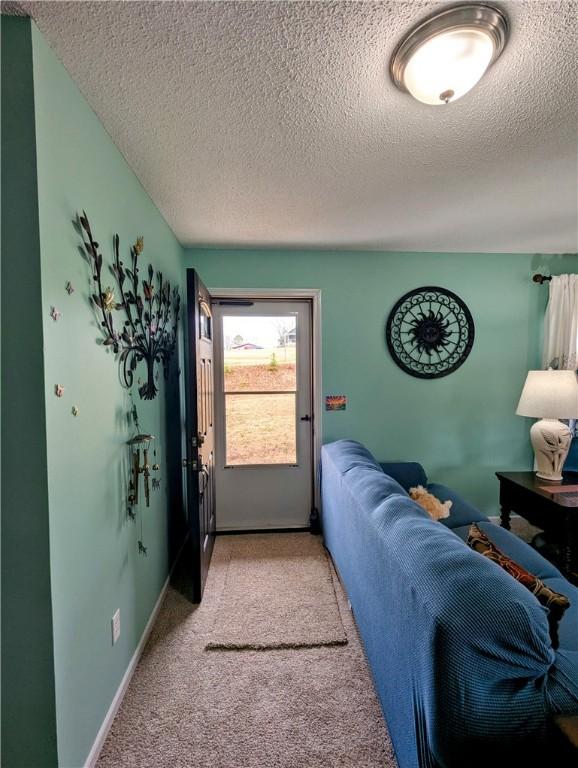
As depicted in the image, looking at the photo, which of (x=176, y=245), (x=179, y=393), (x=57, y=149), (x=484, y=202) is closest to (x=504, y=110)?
(x=484, y=202)

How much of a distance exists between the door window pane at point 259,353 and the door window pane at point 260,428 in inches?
4.3

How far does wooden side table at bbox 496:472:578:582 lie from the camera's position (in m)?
2.04

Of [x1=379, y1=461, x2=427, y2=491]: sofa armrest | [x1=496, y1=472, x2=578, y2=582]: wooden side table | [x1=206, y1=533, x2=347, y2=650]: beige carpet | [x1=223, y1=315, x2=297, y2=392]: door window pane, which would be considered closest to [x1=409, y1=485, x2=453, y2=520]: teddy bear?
[x1=379, y1=461, x2=427, y2=491]: sofa armrest

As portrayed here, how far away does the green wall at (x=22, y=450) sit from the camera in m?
0.94

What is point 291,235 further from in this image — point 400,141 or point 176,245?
point 400,141

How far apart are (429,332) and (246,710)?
2.76 meters

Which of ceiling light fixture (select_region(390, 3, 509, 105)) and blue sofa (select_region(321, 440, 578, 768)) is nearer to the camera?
blue sofa (select_region(321, 440, 578, 768))

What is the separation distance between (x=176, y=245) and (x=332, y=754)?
2995mm

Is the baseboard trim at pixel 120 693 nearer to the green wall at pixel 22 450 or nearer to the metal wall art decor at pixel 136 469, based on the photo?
the green wall at pixel 22 450

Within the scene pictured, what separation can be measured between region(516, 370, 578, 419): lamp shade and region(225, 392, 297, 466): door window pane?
1.88 meters

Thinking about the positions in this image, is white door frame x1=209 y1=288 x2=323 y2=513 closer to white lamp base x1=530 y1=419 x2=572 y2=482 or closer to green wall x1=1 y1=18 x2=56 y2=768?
white lamp base x1=530 y1=419 x2=572 y2=482

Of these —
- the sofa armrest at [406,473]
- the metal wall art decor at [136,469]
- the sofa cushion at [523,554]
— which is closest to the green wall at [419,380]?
the sofa armrest at [406,473]

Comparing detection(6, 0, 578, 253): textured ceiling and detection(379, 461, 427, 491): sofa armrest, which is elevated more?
detection(6, 0, 578, 253): textured ceiling

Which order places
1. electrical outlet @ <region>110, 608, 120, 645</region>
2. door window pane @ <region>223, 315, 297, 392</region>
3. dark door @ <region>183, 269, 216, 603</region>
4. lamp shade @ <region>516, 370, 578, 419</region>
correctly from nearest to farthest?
electrical outlet @ <region>110, 608, 120, 645</region>
dark door @ <region>183, 269, 216, 603</region>
lamp shade @ <region>516, 370, 578, 419</region>
door window pane @ <region>223, 315, 297, 392</region>
